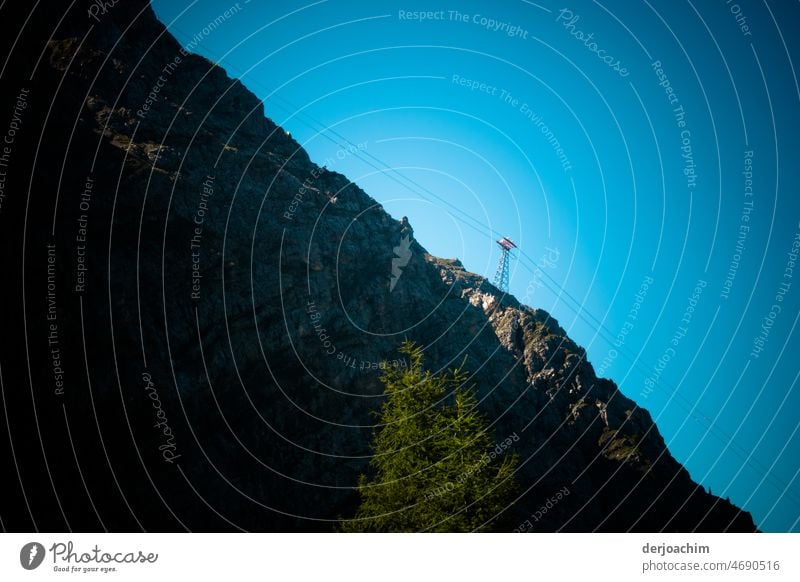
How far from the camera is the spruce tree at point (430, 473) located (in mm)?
20578

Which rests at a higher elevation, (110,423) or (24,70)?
(24,70)

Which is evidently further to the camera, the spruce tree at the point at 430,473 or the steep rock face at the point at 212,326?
the steep rock face at the point at 212,326

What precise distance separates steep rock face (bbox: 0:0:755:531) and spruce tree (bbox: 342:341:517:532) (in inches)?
68.8

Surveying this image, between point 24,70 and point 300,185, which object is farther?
point 300,185

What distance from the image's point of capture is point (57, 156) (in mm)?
35938
